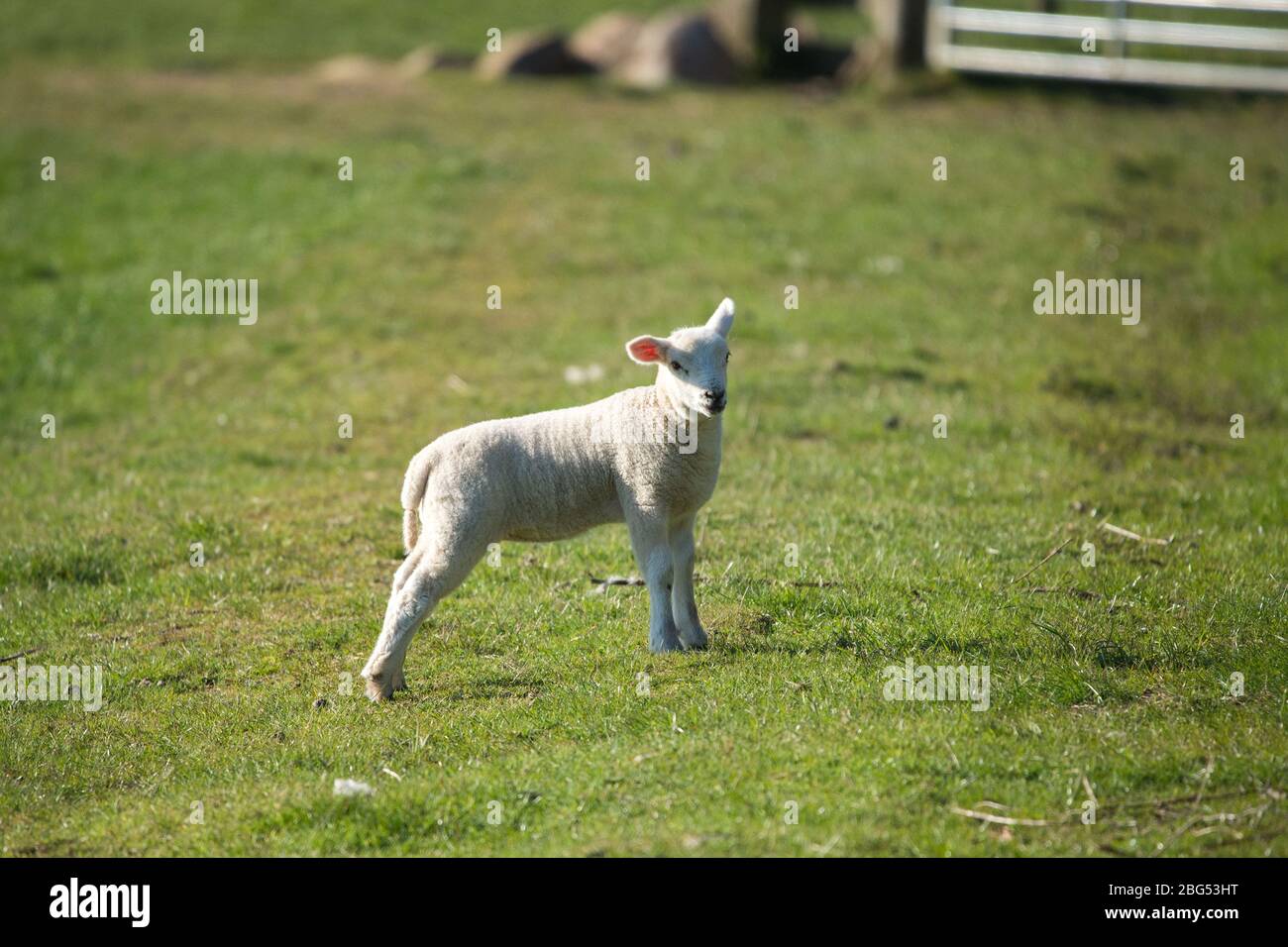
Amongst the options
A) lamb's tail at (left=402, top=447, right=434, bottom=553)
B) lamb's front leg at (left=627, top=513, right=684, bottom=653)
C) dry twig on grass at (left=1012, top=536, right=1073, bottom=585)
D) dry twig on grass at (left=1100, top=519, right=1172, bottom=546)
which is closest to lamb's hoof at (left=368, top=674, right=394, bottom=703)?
lamb's tail at (left=402, top=447, right=434, bottom=553)

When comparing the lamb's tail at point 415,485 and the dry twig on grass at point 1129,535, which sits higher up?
the lamb's tail at point 415,485

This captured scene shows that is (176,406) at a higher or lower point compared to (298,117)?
lower

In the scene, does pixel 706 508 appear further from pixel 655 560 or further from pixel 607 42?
pixel 607 42

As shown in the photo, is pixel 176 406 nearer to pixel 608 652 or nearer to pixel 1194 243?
pixel 608 652

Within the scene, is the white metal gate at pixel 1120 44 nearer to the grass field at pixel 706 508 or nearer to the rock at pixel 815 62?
the grass field at pixel 706 508

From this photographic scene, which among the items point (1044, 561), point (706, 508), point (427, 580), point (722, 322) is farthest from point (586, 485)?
point (1044, 561)

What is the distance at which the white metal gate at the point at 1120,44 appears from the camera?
75.4 feet

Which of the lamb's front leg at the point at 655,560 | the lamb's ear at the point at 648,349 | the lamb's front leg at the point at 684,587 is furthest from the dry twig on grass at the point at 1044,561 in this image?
the lamb's ear at the point at 648,349

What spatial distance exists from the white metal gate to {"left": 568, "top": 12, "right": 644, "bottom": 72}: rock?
17.3 feet

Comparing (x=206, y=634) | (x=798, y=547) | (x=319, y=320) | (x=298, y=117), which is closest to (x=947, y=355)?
(x=798, y=547)

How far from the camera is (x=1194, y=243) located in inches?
750

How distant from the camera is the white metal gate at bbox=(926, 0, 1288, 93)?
23.0m

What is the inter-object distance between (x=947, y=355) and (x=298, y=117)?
1286 cm

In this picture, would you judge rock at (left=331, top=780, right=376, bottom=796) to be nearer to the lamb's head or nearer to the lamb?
the lamb
